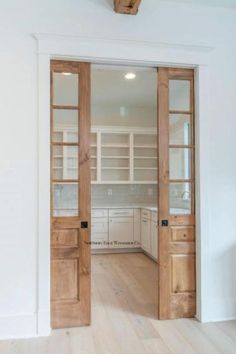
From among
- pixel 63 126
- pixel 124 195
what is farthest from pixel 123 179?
pixel 63 126

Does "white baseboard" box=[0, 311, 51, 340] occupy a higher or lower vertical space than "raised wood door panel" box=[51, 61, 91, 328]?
lower

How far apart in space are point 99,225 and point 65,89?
346 centimetres

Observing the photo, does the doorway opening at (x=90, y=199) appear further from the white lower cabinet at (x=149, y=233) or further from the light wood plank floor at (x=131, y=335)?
the white lower cabinet at (x=149, y=233)

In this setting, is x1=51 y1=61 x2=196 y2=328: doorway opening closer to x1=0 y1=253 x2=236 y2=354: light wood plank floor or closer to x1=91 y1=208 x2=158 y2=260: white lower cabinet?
x1=0 y1=253 x2=236 y2=354: light wood plank floor

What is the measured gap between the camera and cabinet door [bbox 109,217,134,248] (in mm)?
5961

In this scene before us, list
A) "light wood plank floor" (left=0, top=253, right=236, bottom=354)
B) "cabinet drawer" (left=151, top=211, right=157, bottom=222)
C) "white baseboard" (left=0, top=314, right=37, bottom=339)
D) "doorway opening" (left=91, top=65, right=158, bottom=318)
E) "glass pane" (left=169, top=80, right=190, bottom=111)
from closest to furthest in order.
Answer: "light wood plank floor" (left=0, top=253, right=236, bottom=354) → "white baseboard" (left=0, top=314, right=37, bottom=339) → "glass pane" (left=169, top=80, right=190, bottom=111) → "doorway opening" (left=91, top=65, right=158, bottom=318) → "cabinet drawer" (left=151, top=211, right=157, bottom=222)

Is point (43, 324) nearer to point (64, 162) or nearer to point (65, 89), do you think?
point (64, 162)

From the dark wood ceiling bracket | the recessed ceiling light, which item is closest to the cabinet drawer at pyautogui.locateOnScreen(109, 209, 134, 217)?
the recessed ceiling light

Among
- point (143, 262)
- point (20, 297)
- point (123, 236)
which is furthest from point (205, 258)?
point (123, 236)

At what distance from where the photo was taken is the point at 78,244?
9.50 feet

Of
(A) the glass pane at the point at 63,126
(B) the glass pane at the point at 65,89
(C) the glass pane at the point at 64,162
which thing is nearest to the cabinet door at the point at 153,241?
(C) the glass pane at the point at 64,162

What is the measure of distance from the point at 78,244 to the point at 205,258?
1.24m

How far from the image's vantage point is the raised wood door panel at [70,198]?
2857mm

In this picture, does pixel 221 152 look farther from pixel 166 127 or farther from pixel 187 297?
pixel 187 297
